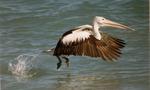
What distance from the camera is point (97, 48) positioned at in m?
7.73

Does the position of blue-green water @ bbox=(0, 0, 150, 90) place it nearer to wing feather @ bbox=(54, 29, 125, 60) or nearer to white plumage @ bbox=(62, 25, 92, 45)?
wing feather @ bbox=(54, 29, 125, 60)

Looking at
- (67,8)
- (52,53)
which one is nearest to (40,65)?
(52,53)

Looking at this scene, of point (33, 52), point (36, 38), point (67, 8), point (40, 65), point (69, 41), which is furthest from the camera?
point (67, 8)

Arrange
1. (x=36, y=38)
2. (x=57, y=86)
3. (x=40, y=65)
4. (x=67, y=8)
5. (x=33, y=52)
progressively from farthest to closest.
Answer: (x=67, y=8) < (x=36, y=38) < (x=33, y=52) < (x=40, y=65) < (x=57, y=86)

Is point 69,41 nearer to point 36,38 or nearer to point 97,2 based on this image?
point 36,38

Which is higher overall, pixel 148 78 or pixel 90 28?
pixel 90 28

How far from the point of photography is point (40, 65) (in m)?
8.54

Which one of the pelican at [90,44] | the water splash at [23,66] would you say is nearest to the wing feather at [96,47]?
the pelican at [90,44]

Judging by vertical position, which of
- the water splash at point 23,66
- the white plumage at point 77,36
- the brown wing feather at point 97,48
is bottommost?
the water splash at point 23,66

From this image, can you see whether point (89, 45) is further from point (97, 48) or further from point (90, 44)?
point (97, 48)

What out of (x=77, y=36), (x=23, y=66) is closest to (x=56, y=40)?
(x=23, y=66)

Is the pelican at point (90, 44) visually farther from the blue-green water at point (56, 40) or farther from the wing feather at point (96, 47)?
the blue-green water at point (56, 40)

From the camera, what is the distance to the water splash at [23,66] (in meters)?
8.14

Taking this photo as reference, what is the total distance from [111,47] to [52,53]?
1.13 meters
